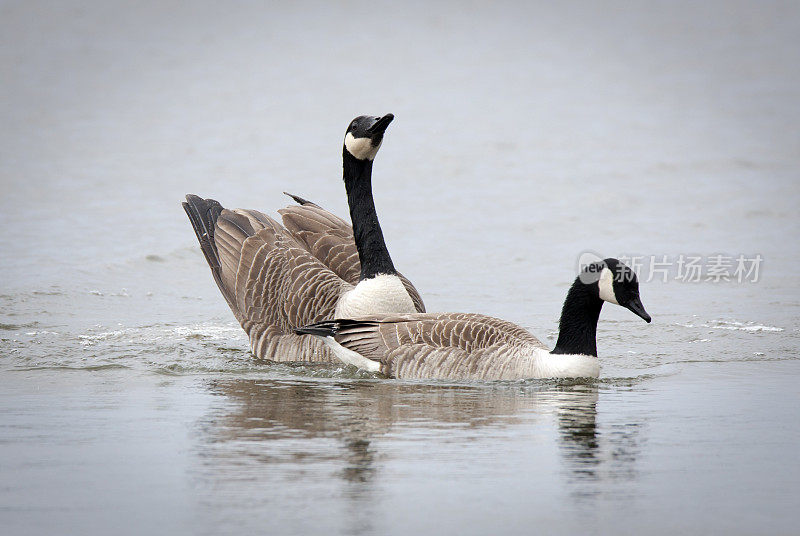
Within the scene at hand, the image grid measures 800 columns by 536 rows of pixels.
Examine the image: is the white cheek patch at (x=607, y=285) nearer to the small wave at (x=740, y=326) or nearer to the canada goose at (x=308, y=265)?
the canada goose at (x=308, y=265)

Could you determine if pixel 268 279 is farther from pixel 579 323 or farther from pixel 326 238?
pixel 579 323

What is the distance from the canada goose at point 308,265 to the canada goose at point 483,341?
420 millimetres

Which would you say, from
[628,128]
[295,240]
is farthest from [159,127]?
[295,240]

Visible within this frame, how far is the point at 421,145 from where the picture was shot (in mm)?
25422

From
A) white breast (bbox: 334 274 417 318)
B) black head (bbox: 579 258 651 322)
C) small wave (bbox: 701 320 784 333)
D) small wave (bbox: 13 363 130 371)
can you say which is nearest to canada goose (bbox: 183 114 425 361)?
white breast (bbox: 334 274 417 318)

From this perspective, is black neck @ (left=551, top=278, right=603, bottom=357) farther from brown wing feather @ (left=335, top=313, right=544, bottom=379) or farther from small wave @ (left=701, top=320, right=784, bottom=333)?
small wave @ (left=701, top=320, right=784, bottom=333)

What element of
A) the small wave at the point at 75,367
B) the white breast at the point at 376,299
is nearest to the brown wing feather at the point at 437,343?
the white breast at the point at 376,299

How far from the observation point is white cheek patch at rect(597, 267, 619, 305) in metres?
8.30

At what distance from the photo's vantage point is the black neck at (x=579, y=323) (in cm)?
828

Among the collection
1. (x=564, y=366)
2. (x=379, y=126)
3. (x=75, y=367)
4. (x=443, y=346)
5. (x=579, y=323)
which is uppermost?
(x=379, y=126)

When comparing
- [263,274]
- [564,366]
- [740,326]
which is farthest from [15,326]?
[740,326]

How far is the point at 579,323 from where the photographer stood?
27.3ft

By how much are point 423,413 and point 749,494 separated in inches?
91.8

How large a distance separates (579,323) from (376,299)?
5.83 ft
